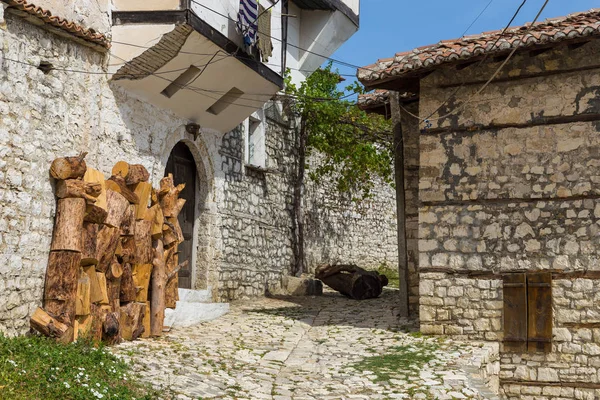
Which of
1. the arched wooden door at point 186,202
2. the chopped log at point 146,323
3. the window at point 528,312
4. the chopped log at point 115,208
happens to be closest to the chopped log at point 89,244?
the chopped log at point 115,208

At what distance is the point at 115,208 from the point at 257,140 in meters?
6.77

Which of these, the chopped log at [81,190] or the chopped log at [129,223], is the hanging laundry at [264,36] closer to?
the chopped log at [129,223]

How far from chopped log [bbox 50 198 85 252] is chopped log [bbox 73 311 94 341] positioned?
729mm

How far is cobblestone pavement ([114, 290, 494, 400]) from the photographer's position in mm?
7230

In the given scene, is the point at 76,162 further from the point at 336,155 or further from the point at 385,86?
the point at 336,155

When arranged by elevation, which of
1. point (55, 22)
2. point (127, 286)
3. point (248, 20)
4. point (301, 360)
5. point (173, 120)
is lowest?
point (301, 360)

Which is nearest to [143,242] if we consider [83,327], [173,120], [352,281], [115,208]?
[115,208]

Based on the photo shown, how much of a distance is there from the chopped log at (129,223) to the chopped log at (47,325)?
5.16 feet

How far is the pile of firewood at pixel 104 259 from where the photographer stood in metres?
7.88

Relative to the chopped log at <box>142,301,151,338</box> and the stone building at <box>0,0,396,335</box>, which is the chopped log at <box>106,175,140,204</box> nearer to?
the stone building at <box>0,0,396,335</box>

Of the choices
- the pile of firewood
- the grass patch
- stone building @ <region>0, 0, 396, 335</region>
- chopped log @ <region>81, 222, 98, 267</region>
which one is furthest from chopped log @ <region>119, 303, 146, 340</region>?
the grass patch

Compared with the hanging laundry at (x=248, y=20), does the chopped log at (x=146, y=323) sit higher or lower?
lower

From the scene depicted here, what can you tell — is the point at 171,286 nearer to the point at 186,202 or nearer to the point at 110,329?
the point at 110,329

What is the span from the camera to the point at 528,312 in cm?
966
